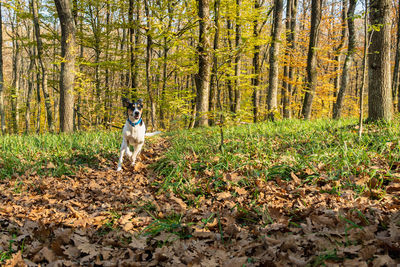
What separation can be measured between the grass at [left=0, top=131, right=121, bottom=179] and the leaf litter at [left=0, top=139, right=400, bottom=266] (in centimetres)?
135

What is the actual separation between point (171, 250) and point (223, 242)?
550 mm

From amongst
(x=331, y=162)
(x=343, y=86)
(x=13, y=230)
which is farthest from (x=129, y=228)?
(x=343, y=86)

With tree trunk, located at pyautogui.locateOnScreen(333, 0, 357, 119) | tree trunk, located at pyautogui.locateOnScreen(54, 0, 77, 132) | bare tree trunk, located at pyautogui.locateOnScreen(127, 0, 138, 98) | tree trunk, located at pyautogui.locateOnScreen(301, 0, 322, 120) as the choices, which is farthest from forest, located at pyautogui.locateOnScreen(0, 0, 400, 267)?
bare tree trunk, located at pyautogui.locateOnScreen(127, 0, 138, 98)

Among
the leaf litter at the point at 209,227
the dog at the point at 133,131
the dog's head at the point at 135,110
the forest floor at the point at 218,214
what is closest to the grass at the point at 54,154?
the forest floor at the point at 218,214

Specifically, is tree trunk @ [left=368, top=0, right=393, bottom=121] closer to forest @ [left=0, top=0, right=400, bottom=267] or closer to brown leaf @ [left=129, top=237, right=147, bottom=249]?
forest @ [left=0, top=0, right=400, bottom=267]

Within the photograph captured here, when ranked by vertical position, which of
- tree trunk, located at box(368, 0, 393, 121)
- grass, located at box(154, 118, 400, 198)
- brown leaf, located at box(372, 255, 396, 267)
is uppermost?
tree trunk, located at box(368, 0, 393, 121)

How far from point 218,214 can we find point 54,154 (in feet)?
17.2

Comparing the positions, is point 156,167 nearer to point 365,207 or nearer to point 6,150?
point 365,207

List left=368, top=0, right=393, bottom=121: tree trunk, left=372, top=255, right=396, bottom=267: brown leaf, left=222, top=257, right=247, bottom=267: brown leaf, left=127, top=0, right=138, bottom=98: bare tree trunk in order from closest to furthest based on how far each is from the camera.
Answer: left=372, top=255, right=396, bottom=267: brown leaf, left=222, top=257, right=247, bottom=267: brown leaf, left=368, top=0, right=393, bottom=121: tree trunk, left=127, top=0, right=138, bottom=98: bare tree trunk

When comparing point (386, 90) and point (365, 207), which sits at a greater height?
point (386, 90)

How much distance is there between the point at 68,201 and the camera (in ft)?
13.2

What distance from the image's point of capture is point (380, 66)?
5496 millimetres

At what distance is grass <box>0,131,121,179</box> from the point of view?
5.58 meters

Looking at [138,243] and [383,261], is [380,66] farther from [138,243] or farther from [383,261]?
[138,243]
